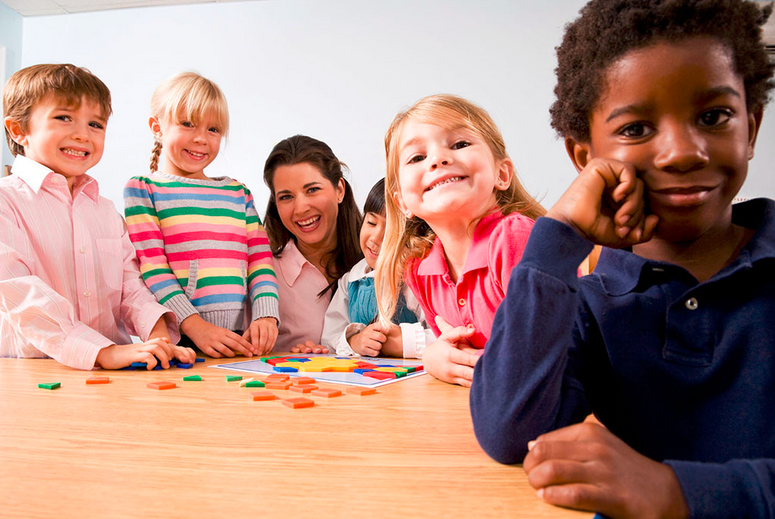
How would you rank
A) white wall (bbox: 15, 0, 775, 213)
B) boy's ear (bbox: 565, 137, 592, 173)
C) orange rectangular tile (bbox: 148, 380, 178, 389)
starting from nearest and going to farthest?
boy's ear (bbox: 565, 137, 592, 173), orange rectangular tile (bbox: 148, 380, 178, 389), white wall (bbox: 15, 0, 775, 213)

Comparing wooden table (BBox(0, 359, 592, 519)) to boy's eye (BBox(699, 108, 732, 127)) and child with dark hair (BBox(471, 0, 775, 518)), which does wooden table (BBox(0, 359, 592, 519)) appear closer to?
child with dark hair (BBox(471, 0, 775, 518))

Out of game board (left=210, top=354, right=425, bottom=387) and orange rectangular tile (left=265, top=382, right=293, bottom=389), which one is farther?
game board (left=210, top=354, right=425, bottom=387)

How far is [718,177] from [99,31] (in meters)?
4.74

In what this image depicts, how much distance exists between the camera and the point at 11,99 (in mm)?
1579

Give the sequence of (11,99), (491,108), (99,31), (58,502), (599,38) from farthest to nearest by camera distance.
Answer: (99,31), (491,108), (11,99), (599,38), (58,502)

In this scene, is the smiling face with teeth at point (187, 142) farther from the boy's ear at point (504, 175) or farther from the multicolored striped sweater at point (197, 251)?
the boy's ear at point (504, 175)

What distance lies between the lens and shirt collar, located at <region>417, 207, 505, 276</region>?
119 cm

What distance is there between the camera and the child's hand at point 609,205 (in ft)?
2.11

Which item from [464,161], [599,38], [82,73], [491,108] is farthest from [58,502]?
[491,108]

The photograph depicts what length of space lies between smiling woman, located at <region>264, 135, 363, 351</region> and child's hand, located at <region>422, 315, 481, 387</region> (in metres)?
1.08

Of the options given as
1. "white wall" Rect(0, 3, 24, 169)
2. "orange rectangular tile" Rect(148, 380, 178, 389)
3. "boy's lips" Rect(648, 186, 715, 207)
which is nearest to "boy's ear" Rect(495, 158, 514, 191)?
"boy's lips" Rect(648, 186, 715, 207)

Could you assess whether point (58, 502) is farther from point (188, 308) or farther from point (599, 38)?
point (188, 308)

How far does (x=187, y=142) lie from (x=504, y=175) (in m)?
1.13

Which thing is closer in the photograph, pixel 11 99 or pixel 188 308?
pixel 11 99
